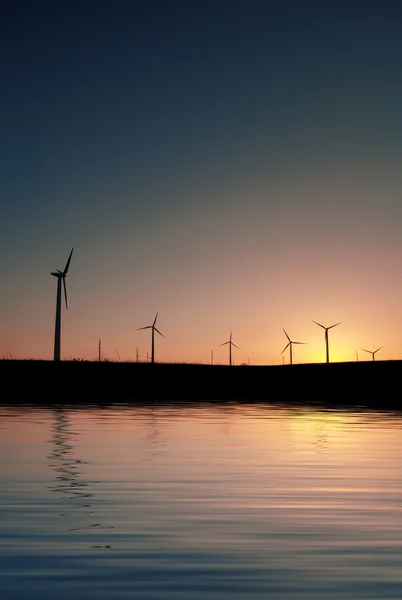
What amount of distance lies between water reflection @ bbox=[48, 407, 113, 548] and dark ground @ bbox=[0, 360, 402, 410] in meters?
91.5

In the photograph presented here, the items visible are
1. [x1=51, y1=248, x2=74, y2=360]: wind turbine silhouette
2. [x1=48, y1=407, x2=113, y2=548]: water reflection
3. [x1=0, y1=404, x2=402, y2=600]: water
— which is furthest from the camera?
[x1=51, y1=248, x2=74, y2=360]: wind turbine silhouette

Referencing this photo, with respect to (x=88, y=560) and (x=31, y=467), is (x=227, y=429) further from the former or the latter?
(x=88, y=560)

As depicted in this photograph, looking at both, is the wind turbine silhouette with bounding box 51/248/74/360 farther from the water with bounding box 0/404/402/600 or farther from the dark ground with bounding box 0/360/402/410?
the water with bounding box 0/404/402/600

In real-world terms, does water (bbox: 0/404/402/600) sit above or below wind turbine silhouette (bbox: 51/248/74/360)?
below

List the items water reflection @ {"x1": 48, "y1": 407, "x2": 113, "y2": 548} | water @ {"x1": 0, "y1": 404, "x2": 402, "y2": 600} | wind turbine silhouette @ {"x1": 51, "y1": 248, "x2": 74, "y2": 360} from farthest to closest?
wind turbine silhouette @ {"x1": 51, "y1": 248, "x2": 74, "y2": 360}, water reflection @ {"x1": 48, "y1": 407, "x2": 113, "y2": 548}, water @ {"x1": 0, "y1": 404, "x2": 402, "y2": 600}

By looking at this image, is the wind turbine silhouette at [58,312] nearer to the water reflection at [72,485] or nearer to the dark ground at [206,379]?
the dark ground at [206,379]

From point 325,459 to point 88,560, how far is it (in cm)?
1755

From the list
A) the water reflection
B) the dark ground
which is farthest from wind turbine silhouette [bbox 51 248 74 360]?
the water reflection

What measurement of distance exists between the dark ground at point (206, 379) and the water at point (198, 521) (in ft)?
308

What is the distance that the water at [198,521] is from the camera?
11.3 m

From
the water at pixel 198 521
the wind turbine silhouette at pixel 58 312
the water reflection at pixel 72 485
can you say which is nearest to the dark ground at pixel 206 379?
the wind turbine silhouette at pixel 58 312

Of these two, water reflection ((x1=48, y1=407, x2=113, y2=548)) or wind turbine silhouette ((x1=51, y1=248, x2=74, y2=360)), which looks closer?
water reflection ((x1=48, y1=407, x2=113, y2=548))

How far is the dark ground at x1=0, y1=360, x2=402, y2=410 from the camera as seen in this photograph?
129125 millimetres

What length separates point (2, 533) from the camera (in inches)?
573
